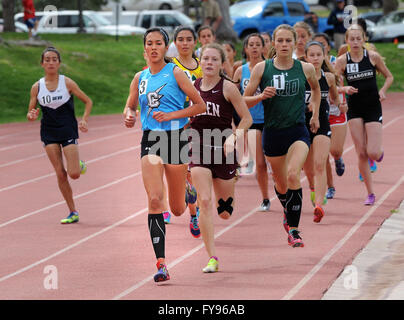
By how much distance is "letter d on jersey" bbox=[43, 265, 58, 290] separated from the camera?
8609 millimetres

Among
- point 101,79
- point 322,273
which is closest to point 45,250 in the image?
point 322,273

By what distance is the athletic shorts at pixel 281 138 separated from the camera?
9.80 metres

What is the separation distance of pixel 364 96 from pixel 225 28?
2162 centimetres

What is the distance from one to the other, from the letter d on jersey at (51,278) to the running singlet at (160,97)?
1.57 m

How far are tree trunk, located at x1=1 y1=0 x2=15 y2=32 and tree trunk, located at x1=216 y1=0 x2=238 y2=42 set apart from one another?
25.1 ft

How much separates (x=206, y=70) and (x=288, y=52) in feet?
3.49

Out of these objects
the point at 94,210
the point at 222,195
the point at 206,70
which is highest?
the point at 206,70

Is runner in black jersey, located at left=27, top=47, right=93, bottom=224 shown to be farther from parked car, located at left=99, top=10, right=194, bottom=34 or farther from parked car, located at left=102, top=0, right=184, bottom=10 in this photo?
parked car, located at left=102, top=0, right=184, bottom=10

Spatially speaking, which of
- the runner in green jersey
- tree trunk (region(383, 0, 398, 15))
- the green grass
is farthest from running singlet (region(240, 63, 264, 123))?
tree trunk (region(383, 0, 398, 15))

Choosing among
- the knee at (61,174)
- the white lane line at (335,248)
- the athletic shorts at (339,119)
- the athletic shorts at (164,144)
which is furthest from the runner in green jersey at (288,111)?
the knee at (61,174)

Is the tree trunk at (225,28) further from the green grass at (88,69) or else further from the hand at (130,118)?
the hand at (130,118)

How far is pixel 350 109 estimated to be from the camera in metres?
12.4
